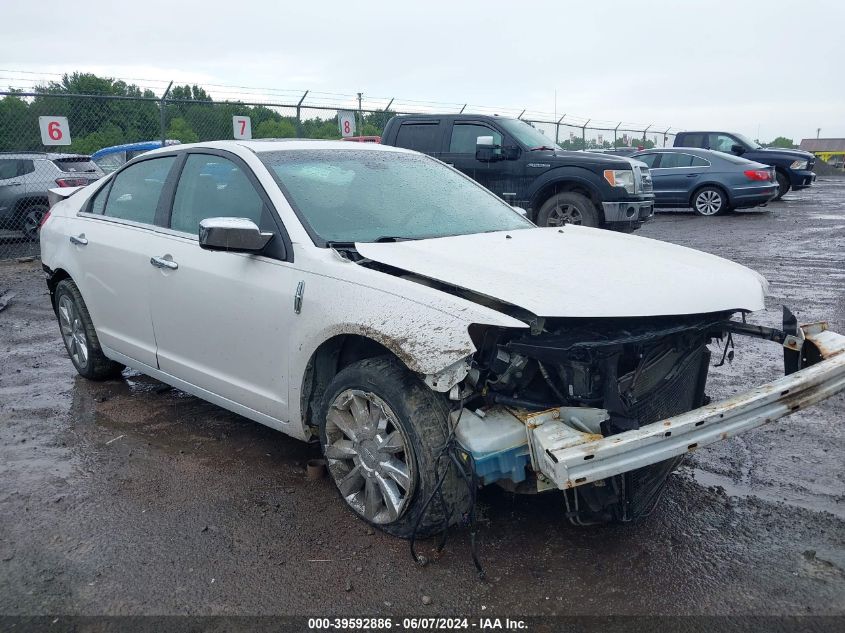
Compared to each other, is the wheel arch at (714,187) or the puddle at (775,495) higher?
the wheel arch at (714,187)

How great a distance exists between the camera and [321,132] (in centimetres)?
1806

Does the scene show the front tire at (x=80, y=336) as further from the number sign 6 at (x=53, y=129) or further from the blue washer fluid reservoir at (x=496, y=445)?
the number sign 6 at (x=53, y=129)

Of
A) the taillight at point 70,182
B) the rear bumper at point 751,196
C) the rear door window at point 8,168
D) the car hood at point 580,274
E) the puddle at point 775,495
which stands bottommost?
the puddle at point 775,495

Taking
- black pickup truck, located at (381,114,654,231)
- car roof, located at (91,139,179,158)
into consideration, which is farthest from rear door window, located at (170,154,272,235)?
car roof, located at (91,139,179,158)

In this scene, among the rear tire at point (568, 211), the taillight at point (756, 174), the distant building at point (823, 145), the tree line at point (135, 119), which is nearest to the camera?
the rear tire at point (568, 211)

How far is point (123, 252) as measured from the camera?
446 cm

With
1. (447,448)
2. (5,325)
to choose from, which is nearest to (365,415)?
(447,448)

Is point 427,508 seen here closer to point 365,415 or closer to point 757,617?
point 365,415

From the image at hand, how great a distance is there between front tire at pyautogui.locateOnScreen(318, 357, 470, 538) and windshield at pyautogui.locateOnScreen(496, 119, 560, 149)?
8.58 m

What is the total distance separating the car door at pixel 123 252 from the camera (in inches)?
172

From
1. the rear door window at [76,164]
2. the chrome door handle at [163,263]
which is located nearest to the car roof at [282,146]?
the chrome door handle at [163,263]

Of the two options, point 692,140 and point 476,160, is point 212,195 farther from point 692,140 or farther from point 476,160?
point 692,140

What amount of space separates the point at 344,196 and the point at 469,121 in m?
7.87

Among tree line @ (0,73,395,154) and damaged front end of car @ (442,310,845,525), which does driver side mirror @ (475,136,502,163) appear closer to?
tree line @ (0,73,395,154)
